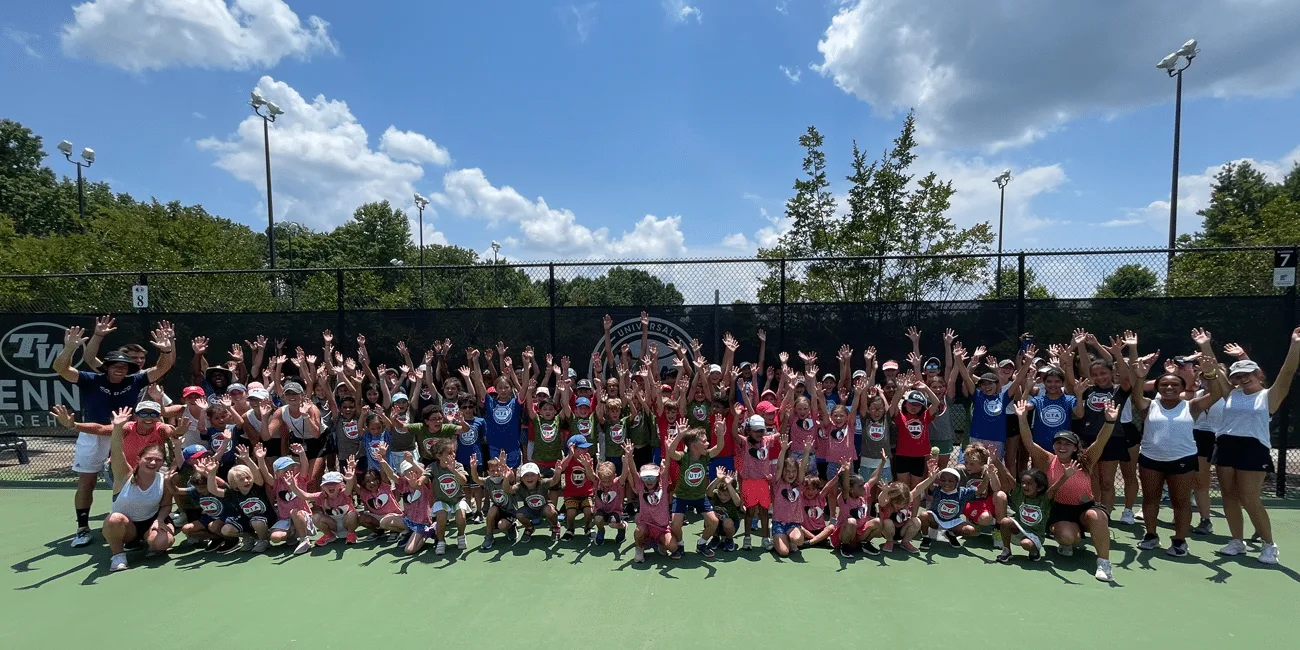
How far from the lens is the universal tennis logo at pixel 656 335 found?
726cm

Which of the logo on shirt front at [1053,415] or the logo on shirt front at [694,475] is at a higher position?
the logo on shirt front at [1053,415]

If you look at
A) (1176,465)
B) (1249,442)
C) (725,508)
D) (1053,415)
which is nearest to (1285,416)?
(1249,442)

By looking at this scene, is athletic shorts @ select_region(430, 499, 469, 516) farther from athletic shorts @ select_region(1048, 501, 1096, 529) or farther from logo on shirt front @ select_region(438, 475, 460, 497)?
athletic shorts @ select_region(1048, 501, 1096, 529)

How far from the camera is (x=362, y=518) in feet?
17.4

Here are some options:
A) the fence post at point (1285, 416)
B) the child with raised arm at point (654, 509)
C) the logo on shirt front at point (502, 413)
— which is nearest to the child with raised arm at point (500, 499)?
the logo on shirt front at point (502, 413)

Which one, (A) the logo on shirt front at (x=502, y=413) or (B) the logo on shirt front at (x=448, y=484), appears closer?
(B) the logo on shirt front at (x=448, y=484)

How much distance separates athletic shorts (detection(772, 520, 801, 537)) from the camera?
16.4 feet

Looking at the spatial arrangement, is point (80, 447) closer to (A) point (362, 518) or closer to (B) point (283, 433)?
(B) point (283, 433)

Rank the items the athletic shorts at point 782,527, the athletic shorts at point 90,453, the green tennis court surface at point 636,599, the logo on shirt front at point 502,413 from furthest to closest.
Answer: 1. the logo on shirt front at point 502,413
2. the athletic shorts at point 90,453
3. the athletic shorts at point 782,527
4. the green tennis court surface at point 636,599

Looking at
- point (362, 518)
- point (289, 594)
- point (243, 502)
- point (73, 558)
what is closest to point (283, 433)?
point (243, 502)

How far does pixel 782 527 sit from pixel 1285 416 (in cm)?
584

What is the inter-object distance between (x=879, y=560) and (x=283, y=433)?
5.85 meters

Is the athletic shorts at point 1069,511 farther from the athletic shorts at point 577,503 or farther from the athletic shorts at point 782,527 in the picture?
the athletic shorts at point 577,503

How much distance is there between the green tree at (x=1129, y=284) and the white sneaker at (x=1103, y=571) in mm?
3645
